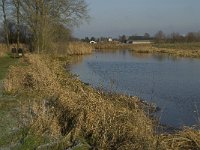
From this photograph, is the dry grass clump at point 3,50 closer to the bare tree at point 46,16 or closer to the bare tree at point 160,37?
the bare tree at point 46,16

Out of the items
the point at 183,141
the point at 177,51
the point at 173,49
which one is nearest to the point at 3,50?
the point at 177,51

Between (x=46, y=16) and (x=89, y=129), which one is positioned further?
(x=46, y=16)

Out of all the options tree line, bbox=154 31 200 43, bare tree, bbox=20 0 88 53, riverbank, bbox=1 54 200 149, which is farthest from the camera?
tree line, bbox=154 31 200 43

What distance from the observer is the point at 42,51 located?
131ft

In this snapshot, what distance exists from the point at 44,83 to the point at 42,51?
25.4 m

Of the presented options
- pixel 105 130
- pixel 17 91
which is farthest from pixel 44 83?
pixel 105 130

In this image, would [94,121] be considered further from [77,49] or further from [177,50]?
[177,50]

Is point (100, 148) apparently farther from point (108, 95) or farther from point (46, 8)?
point (46, 8)

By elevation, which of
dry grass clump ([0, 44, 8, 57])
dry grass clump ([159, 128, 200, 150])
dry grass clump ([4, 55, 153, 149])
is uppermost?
dry grass clump ([0, 44, 8, 57])

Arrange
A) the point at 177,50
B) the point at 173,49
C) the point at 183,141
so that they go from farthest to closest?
the point at 173,49
the point at 177,50
the point at 183,141

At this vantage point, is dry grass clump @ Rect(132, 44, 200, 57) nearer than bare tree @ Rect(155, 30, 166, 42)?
Yes

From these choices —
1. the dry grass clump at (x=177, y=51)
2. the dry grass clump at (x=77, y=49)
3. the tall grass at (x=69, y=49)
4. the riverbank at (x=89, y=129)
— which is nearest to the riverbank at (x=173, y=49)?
the dry grass clump at (x=177, y=51)

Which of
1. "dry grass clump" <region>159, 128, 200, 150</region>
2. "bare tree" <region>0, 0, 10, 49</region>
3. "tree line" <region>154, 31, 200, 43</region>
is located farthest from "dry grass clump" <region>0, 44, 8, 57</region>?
"tree line" <region>154, 31, 200, 43</region>

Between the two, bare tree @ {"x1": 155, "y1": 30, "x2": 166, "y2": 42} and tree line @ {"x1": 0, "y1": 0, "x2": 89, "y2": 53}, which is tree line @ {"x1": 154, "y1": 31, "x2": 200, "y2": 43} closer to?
bare tree @ {"x1": 155, "y1": 30, "x2": 166, "y2": 42}
